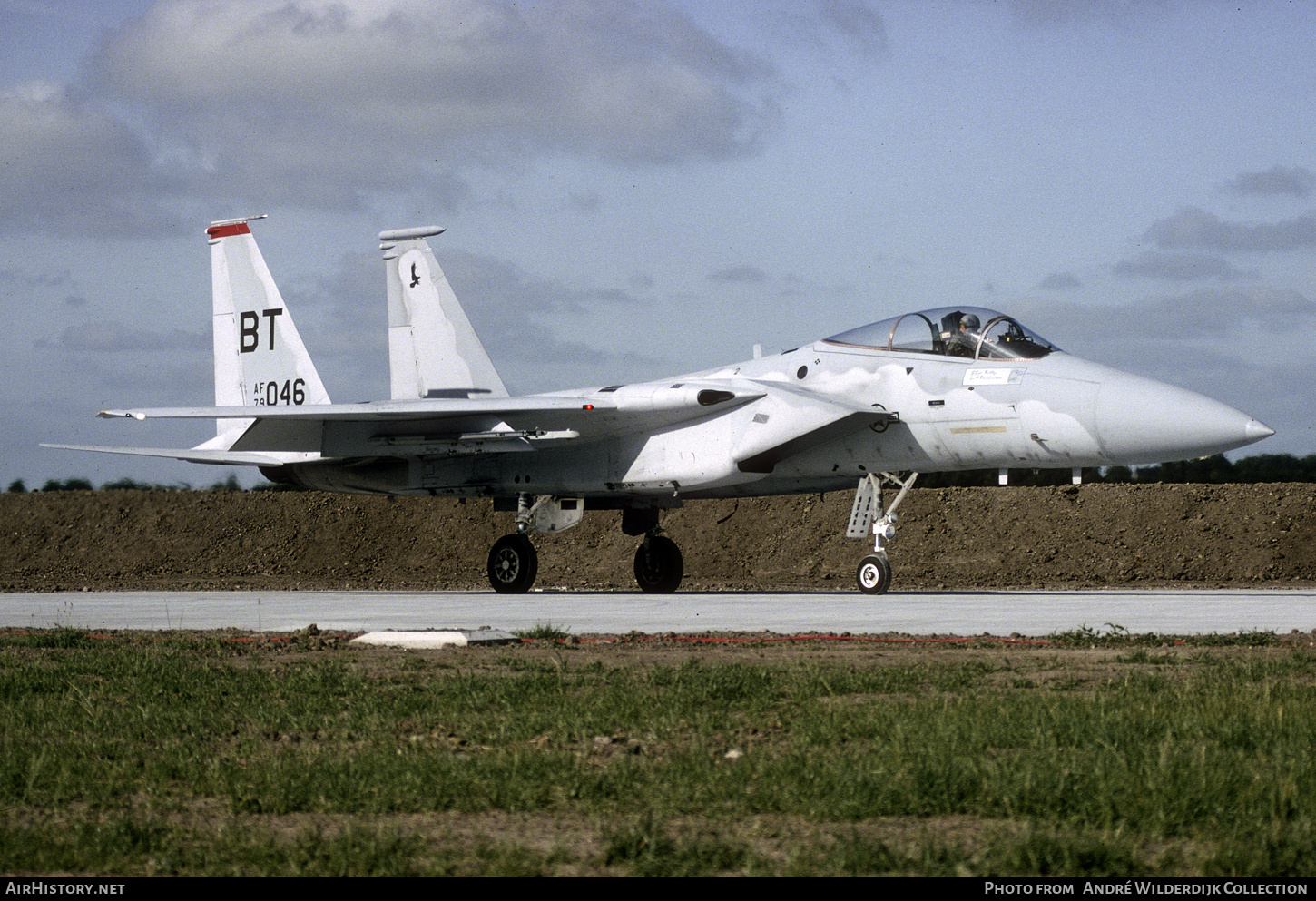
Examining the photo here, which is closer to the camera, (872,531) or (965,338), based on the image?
(965,338)

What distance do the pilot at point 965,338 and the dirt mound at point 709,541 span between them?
10059 mm

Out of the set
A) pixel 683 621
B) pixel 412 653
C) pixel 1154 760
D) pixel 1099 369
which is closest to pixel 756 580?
pixel 1099 369

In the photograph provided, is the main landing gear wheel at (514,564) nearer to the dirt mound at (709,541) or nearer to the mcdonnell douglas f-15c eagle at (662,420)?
the mcdonnell douglas f-15c eagle at (662,420)

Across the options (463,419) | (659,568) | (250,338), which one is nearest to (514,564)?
(659,568)

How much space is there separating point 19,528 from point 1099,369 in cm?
3433

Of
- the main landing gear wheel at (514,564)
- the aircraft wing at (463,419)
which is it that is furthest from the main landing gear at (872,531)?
the main landing gear wheel at (514,564)

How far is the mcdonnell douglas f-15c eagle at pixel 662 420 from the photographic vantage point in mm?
16312

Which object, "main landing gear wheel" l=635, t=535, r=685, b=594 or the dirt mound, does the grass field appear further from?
the dirt mound

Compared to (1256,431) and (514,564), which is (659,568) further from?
(1256,431)

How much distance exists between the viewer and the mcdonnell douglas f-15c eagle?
16.3 meters

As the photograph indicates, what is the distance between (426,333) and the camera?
864 inches

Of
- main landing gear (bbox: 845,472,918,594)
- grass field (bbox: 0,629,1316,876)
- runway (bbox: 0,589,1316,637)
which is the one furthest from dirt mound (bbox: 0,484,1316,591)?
grass field (bbox: 0,629,1316,876)

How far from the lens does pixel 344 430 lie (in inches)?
792

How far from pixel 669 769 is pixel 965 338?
12.8 meters
